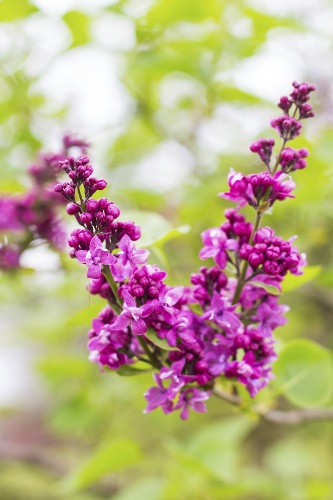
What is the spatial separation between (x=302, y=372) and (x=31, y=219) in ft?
2.28

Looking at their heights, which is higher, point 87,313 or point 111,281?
point 87,313

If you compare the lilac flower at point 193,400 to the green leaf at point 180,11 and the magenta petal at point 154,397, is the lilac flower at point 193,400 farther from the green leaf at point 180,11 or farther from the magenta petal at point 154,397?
the green leaf at point 180,11

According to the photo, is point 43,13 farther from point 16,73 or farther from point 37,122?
point 37,122

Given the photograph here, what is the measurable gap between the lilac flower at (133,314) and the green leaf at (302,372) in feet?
1.97

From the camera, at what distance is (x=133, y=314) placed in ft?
2.10

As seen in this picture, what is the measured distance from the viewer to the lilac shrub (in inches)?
25.4

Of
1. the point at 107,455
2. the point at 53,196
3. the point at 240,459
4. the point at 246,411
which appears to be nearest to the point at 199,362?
the point at 246,411

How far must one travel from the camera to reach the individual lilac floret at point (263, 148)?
745 mm

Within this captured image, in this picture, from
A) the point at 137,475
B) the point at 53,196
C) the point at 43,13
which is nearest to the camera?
the point at 53,196

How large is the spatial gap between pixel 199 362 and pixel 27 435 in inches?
118

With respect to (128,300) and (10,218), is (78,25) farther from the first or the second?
(128,300)

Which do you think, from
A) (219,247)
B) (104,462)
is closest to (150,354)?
(219,247)

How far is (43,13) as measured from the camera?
1.70 metres

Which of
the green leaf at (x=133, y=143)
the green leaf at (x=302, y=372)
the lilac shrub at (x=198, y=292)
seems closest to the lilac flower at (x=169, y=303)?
the lilac shrub at (x=198, y=292)
